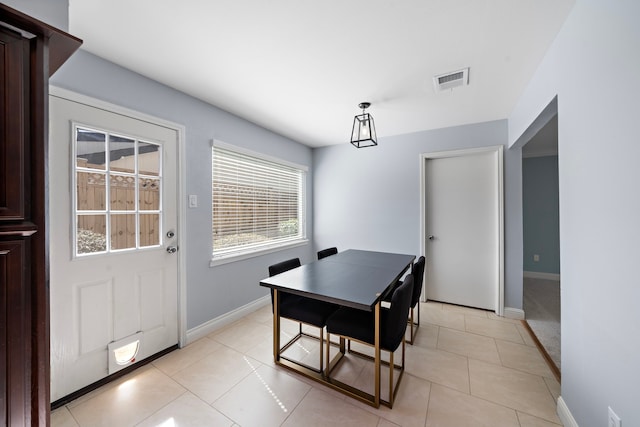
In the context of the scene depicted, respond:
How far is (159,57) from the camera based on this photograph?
179 cm

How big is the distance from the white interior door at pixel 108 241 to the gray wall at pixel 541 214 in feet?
18.4

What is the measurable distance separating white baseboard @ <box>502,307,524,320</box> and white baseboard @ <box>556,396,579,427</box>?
1.58 metres

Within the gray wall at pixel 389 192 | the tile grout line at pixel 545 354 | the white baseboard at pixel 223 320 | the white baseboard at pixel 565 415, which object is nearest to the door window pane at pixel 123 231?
the white baseboard at pixel 223 320

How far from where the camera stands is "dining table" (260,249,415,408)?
156 centimetres

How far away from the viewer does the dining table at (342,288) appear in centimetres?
156

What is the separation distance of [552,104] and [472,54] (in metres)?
0.66

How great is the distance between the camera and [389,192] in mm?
3633

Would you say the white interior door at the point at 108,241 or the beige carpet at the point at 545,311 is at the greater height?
the white interior door at the point at 108,241

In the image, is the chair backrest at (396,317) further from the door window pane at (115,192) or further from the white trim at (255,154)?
the white trim at (255,154)

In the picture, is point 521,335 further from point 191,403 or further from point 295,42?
point 295,42

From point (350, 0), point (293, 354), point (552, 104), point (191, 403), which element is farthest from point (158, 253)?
point (552, 104)

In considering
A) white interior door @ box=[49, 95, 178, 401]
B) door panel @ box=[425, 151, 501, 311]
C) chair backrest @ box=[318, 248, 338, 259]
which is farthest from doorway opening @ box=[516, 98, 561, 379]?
white interior door @ box=[49, 95, 178, 401]

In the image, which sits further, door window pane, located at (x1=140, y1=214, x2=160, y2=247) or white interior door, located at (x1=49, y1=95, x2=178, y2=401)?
door window pane, located at (x1=140, y1=214, x2=160, y2=247)

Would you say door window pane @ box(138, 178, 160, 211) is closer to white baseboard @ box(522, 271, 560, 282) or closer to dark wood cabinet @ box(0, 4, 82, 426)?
dark wood cabinet @ box(0, 4, 82, 426)
